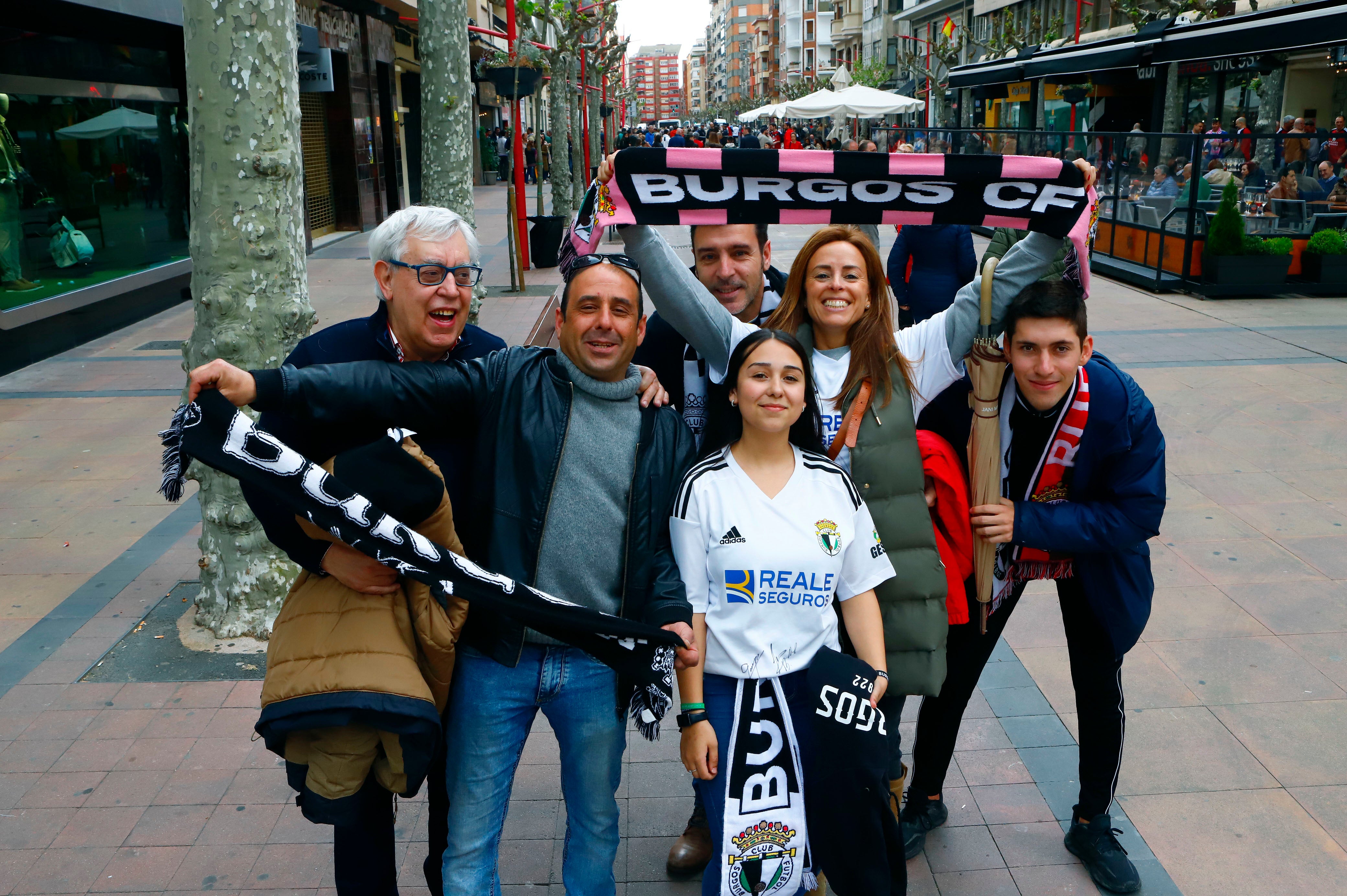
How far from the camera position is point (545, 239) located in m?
16.4

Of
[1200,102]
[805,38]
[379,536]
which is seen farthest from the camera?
[805,38]

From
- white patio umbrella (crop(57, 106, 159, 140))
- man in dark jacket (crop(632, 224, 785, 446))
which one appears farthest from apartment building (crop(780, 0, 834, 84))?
man in dark jacket (crop(632, 224, 785, 446))

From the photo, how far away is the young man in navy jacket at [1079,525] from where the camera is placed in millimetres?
2807

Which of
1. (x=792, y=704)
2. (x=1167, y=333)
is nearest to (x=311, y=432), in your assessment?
(x=792, y=704)

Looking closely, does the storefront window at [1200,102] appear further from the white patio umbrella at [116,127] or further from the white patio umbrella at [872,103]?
the white patio umbrella at [116,127]

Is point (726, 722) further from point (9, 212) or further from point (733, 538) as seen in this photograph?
point (9, 212)

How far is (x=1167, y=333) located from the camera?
11.2 meters

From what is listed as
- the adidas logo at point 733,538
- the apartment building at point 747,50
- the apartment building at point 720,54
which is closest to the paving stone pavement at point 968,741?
the adidas logo at point 733,538

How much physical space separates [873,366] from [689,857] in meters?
1.65

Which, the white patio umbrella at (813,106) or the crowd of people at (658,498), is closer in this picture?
the crowd of people at (658,498)

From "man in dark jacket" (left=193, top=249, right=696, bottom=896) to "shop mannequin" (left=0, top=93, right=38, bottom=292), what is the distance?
10.1m

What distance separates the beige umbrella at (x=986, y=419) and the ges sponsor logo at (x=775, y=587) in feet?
2.34

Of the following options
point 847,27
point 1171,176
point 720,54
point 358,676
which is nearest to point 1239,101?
point 1171,176

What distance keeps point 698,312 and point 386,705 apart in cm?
129
